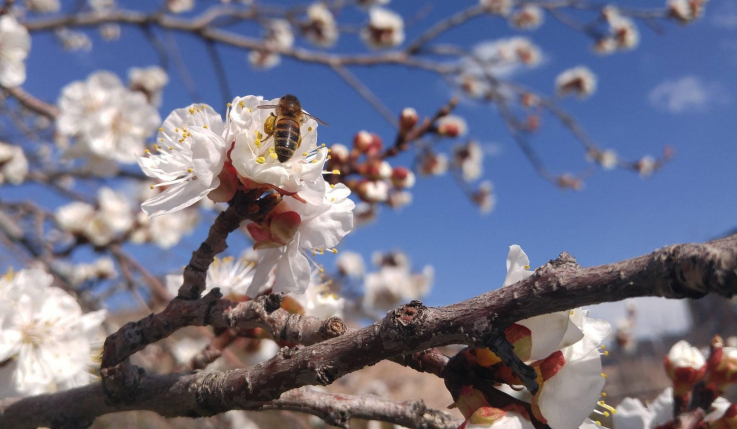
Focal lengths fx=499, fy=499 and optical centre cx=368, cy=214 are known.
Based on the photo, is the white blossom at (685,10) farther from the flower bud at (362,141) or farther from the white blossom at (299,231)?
the white blossom at (299,231)

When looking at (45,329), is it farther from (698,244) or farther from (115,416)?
(115,416)

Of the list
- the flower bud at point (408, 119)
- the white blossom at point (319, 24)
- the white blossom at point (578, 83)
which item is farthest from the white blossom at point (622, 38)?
the flower bud at point (408, 119)

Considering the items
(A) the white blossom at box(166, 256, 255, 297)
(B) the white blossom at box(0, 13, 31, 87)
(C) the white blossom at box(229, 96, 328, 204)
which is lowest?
(A) the white blossom at box(166, 256, 255, 297)

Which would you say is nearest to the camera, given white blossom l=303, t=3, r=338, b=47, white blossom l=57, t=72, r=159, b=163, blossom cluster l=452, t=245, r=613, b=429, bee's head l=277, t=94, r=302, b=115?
blossom cluster l=452, t=245, r=613, b=429

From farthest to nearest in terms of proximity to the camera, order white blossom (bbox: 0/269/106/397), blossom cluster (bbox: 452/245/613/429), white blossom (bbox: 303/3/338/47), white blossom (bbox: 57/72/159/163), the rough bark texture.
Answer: white blossom (bbox: 303/3/338/47), white blossom (bbox: 57/72/159/163), white blossom (bbox: 0/269/106/397), blossom cluster (bbox: 452/245/613/429), the rough bark texture

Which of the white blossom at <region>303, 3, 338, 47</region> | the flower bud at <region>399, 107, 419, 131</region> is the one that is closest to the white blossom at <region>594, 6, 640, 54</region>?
the white blossom at <region>303, 3, 338, 47</region>

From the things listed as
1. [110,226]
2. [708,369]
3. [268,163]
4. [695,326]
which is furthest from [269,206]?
[695,326]

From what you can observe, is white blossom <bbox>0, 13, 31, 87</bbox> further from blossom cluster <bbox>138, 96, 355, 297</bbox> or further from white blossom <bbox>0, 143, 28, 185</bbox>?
blossom cluster <bbox>138, 96, 355, 297</bbox>
